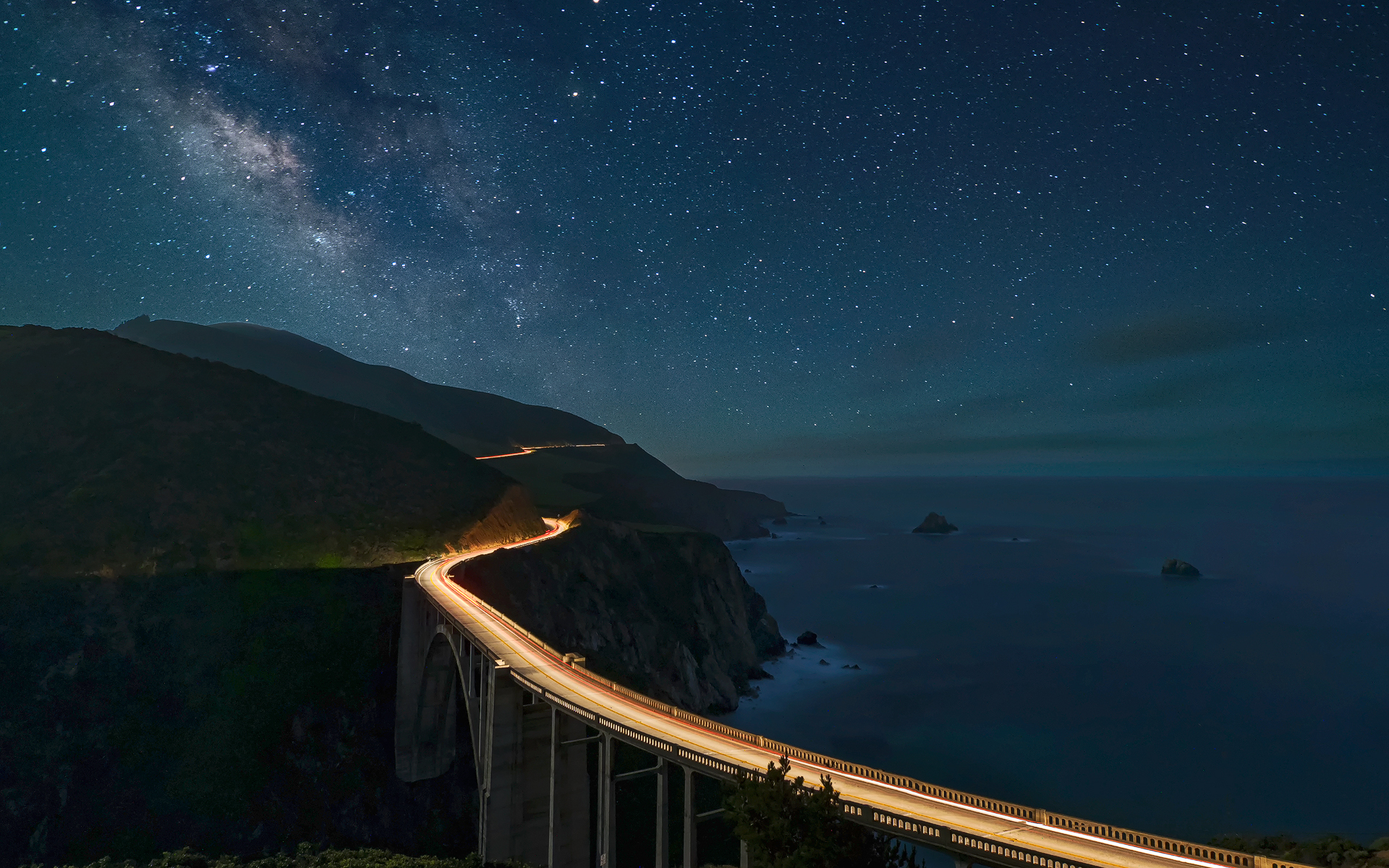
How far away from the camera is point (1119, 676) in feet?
341

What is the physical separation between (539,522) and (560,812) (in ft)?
241

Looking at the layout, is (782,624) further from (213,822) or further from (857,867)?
(857,867)

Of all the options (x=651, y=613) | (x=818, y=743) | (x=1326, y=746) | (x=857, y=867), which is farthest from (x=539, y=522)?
(x=1326, y=746)

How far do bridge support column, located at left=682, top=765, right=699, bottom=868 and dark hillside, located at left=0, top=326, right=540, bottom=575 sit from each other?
179 feet

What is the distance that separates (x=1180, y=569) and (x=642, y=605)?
171647mm

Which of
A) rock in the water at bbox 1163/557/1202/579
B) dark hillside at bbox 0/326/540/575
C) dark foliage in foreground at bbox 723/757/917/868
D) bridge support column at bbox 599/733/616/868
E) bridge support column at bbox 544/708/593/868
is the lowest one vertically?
rock in the water at bbox 1163/557/1202/579

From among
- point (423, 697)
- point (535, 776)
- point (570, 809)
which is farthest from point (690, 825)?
point (423, 697)

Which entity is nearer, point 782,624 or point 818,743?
point 818,743

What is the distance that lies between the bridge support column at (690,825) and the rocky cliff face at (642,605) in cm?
3808

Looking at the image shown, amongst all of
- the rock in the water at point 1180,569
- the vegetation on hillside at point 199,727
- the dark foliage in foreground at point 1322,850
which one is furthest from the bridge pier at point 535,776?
the rock in the water at point 1180,569

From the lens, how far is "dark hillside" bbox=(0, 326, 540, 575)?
5812cm

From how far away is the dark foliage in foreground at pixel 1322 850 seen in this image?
2383 cm

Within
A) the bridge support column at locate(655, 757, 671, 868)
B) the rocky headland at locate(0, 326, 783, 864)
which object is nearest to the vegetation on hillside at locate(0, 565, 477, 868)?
the rocky headland at locate(0, 326, 783, 864)

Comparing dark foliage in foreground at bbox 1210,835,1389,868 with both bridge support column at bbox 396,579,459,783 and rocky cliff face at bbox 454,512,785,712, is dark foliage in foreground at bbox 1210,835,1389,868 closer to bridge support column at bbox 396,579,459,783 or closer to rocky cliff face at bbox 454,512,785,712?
rocky cliff face at bbox 454,512,785,712
